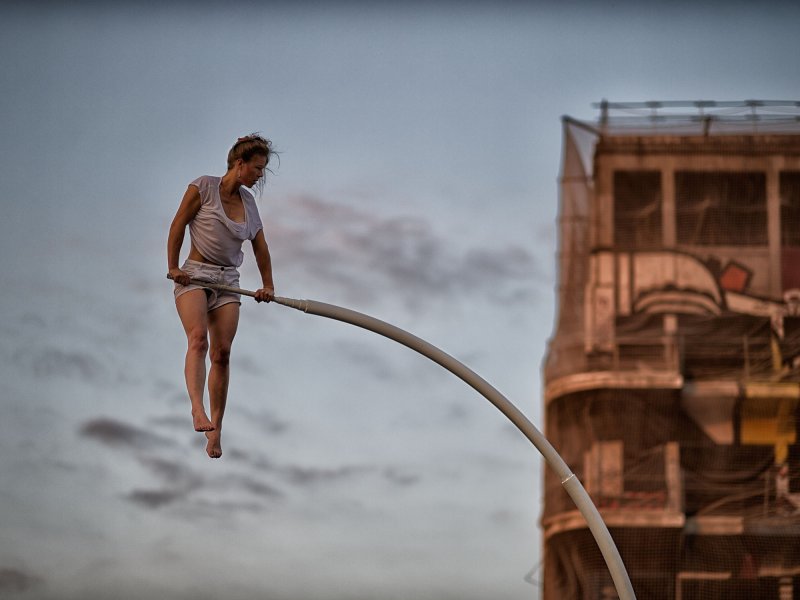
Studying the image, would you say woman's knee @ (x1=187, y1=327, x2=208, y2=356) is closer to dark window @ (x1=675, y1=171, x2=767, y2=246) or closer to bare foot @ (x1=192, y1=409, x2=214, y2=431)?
bare foot @ (x1=192, y1=409, x2=214, y2=431)

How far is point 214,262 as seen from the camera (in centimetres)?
1302

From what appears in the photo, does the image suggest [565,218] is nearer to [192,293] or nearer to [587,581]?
[587,581]

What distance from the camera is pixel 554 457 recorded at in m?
14.6

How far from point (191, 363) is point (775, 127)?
31077 mm

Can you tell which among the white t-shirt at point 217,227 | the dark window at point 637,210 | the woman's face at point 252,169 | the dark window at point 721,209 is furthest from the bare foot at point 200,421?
the dark window at point 721,209

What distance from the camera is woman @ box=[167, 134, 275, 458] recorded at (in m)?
12.7

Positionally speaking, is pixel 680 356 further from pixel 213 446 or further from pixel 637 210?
pixel 213 446

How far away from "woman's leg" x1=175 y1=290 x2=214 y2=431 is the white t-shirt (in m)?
0.34

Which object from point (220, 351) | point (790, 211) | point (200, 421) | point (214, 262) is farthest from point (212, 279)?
point (790, 211)

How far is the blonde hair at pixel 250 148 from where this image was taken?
12.6 meters

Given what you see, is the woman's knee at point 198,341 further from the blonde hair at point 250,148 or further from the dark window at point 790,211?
the dark window at point 790,211

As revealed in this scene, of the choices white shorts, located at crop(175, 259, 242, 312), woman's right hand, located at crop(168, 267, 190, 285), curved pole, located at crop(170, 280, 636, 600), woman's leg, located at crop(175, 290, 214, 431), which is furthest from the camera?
curved pole, located at crop(170, 280, 636, 600)

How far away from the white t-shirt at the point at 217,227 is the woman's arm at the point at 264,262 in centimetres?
12

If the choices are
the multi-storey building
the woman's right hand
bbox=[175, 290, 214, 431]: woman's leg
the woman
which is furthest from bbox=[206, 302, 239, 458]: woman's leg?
the multi-storey building
